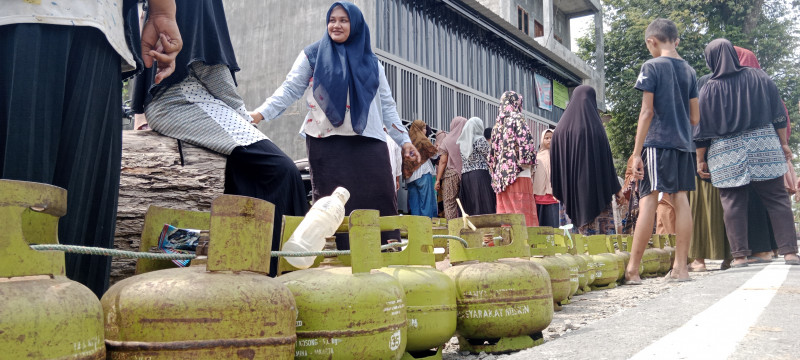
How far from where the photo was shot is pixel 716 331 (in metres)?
2.18

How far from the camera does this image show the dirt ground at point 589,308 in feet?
8.52

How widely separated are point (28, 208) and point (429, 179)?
747 centimetres

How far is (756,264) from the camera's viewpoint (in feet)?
19.6

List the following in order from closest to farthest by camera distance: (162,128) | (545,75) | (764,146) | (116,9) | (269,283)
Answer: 1. (269,283)
2. (116,9)
3. (162,128)
4. (764,146)
5. (545,75)

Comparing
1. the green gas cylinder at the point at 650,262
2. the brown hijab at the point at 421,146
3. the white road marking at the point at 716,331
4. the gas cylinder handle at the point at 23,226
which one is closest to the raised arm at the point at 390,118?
the white road marking at the point at 716,331

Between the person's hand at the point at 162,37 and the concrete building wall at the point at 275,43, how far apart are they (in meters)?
7.81

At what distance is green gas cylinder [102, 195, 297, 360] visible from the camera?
1.28 m

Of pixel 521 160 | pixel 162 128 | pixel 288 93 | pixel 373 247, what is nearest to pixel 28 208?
pixel 373 247

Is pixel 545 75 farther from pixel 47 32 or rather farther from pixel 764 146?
pixel 47 32

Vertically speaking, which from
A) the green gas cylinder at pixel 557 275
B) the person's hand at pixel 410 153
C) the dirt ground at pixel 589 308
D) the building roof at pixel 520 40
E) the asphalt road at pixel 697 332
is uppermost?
the building roof at pixel 520 40

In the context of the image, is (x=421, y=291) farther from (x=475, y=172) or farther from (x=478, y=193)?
(x=475, y=172)

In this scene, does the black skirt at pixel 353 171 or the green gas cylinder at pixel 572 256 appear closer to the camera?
the black skirt at pixel 353 171

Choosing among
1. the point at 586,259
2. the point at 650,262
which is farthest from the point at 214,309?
the point at 650,262

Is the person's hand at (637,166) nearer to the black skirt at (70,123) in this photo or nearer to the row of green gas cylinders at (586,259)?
the row of green gas cylinders at (586,259)
